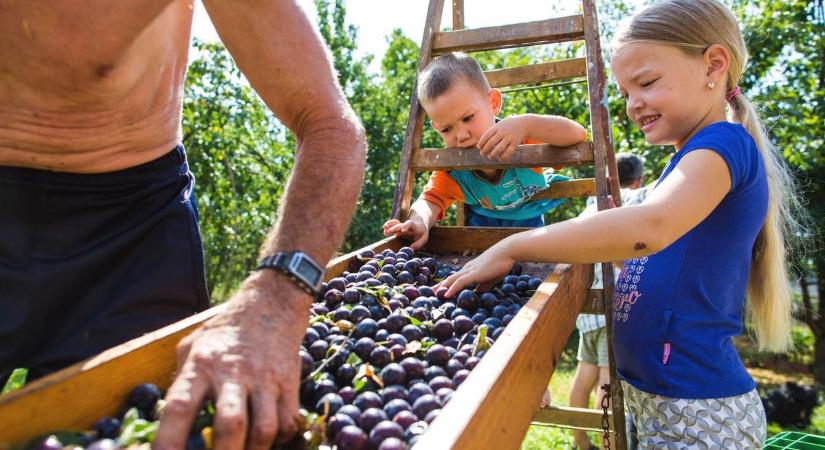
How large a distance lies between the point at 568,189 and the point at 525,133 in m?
0.54

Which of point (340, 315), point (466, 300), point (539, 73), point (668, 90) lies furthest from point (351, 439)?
point (539, 73)

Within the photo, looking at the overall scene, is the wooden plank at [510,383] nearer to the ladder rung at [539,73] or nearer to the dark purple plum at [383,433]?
the dark purple plum at [383,433]

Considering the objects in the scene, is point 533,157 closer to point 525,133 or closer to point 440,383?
point 525,133

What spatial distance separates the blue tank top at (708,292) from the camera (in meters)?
1.75

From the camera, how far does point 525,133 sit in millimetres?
2375

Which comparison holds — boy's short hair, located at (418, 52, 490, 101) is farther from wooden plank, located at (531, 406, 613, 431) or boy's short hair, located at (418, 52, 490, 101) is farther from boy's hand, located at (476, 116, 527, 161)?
wooden plank, located at (531, 406, 613, 431)

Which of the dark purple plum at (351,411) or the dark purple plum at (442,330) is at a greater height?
the dark purple plum at (442,330)

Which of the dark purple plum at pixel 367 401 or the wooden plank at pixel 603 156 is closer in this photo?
the dark purple plum at pixel 367 401

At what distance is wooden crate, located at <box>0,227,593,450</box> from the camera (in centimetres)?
95

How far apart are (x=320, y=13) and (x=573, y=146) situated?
874 cm

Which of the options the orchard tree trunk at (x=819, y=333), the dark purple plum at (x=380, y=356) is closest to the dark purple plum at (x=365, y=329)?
the dark purple plum at (x=380, y=356)

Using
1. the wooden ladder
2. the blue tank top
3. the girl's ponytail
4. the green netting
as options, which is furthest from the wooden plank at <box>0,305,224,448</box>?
the green netting

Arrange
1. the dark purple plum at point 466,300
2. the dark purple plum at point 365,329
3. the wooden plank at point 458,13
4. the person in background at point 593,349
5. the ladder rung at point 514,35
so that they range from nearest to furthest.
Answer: the dark purple plum at point 365,329
the dark purple plum at point 466,300
the ladder rung at point 514,35
the wooden plank at point 458,13
the person in background at point 593,349

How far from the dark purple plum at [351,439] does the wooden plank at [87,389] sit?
454mm
